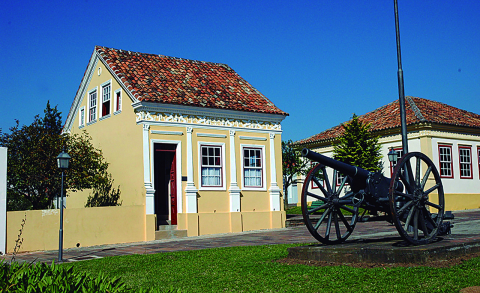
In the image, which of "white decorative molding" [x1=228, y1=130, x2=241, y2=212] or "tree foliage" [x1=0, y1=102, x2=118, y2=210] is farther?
"white decorative molding" [x1=228, y1=130, x2=241, y2=212]

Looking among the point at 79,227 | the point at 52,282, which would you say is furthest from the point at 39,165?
the point at 52,282

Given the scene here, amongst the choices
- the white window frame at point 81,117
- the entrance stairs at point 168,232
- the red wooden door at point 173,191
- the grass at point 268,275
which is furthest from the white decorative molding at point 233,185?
the grass at point 268,275

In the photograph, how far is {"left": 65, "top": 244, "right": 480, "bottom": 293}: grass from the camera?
655cm

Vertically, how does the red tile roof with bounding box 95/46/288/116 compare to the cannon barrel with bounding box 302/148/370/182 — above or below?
above

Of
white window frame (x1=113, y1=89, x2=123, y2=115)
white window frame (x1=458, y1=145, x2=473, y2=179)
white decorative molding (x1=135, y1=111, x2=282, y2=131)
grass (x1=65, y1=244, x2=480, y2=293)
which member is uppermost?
white window frame (x1=113, y1=89, x2=123, y2=115)

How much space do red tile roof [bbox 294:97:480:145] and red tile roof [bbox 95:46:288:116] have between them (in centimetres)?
975

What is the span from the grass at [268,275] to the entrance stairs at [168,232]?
7291mm

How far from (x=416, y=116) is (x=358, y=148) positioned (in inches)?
140

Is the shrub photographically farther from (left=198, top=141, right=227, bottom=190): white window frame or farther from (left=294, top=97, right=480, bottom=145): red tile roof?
(left=294, top=97, right=480, bottom=145): red tile roof

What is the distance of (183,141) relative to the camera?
1922 cm

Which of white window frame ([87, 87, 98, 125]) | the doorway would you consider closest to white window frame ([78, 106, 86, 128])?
white window frame ([87, 87, 98, 125])

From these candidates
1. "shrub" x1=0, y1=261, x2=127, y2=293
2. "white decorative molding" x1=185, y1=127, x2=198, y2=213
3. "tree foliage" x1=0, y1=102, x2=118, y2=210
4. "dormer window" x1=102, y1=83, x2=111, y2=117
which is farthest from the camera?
"dormer window" x1=102, y1=83, x2=111, y2=117

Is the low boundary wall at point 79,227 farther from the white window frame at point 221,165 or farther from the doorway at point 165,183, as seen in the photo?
the white window frame at point 221,165

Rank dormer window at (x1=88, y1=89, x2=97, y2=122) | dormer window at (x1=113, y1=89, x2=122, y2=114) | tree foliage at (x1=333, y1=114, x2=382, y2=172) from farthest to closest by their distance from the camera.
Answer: tree foliage at (x1=333, y1=114, x2=382, y2=172) < dormer window at (x1=88, y1=89, x2=97, y2=122) < dormer window at (x1=113, y1=89, x2=122, y2=114)
